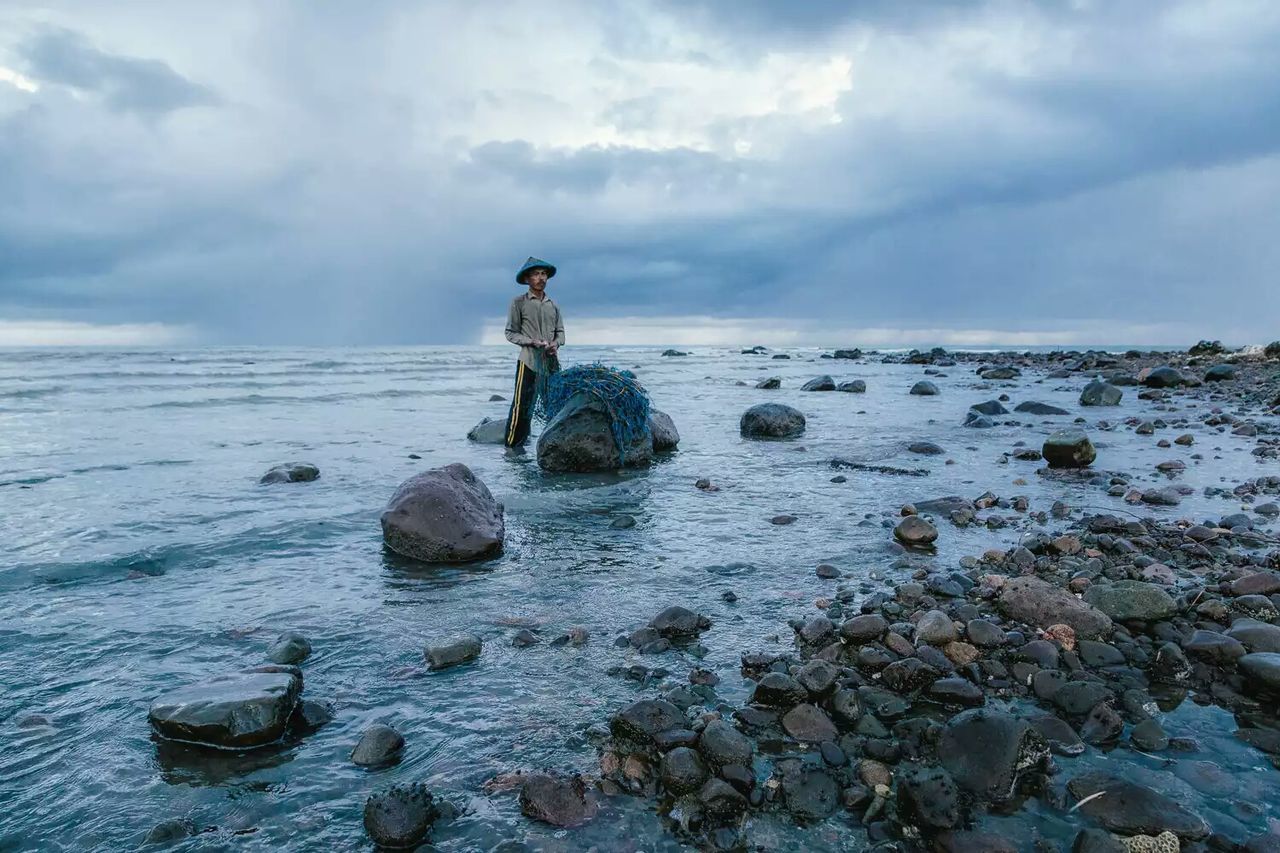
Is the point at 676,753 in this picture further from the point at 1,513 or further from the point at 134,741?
the point at 1,513

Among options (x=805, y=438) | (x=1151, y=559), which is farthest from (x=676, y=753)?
(x=805, y=438)

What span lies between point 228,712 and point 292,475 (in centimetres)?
666

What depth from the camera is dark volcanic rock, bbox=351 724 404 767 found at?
2984mm

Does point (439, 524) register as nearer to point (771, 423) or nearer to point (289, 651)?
point (289, 651)

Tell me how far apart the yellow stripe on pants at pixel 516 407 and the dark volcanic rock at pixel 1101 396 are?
17.0 metres

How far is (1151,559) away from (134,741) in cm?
683

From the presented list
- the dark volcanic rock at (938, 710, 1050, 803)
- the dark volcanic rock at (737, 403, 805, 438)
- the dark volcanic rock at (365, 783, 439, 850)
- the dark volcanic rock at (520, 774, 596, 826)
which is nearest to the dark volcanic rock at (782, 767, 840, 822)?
the dark volcanic rock at (938, 710, 1050, 803)

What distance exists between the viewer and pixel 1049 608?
4250 millimetres

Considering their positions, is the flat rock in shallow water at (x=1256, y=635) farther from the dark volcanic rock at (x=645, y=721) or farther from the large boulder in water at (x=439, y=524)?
the large boulder in water at (x=439, y=524)

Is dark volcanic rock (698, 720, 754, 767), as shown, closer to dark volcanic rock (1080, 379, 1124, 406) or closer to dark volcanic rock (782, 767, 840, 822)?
dark volcanic rock (782, 767, 840, 822)

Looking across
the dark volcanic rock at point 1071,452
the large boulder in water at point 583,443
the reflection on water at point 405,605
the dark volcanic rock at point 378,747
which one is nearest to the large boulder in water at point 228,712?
the reflection on water at point 405,605

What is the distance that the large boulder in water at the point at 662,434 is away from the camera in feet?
39.8

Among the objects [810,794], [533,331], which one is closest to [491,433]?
[533,331]

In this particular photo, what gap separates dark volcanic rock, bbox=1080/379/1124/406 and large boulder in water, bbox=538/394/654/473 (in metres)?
16.1
